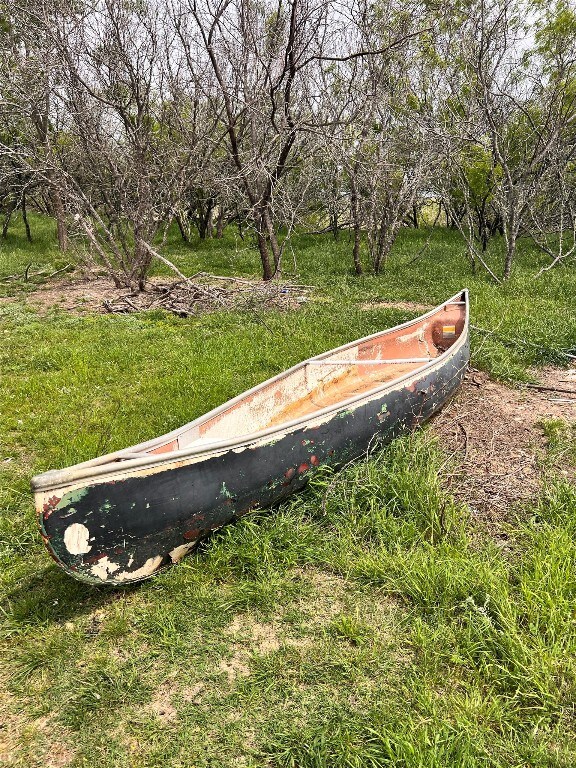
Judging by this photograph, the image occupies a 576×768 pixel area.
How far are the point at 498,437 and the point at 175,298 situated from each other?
7.31 metres

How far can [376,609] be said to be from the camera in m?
3.06

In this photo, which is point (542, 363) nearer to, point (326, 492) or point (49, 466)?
point (326, 492)

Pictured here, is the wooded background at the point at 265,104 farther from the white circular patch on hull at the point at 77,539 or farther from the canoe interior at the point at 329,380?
the white circular patch on hull at the point at 77,539

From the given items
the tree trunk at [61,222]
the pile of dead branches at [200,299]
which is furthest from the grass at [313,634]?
the tree trunk at [61,222]

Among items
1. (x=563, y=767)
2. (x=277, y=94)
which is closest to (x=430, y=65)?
(x=277, y=94)

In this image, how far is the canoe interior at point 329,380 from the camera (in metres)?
4.11

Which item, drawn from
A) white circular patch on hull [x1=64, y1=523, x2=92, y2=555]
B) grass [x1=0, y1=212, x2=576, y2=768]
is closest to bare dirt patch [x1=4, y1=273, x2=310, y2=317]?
grass [x1=0, y1=212, x2=576, y2=768]

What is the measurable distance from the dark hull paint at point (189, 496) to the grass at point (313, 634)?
0.75 feet

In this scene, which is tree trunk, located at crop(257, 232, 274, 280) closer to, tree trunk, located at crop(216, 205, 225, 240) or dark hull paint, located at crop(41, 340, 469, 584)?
dark hull paint, located at crop(41, 340, 469, 584)

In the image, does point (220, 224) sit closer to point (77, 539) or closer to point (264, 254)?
point (264, 254)

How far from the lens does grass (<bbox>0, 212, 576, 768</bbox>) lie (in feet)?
7.69

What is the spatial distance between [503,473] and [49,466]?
150 inches

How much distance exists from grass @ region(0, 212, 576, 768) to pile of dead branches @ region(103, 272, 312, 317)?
5.07 m

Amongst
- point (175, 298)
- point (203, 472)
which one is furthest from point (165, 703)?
point (175, 298)
